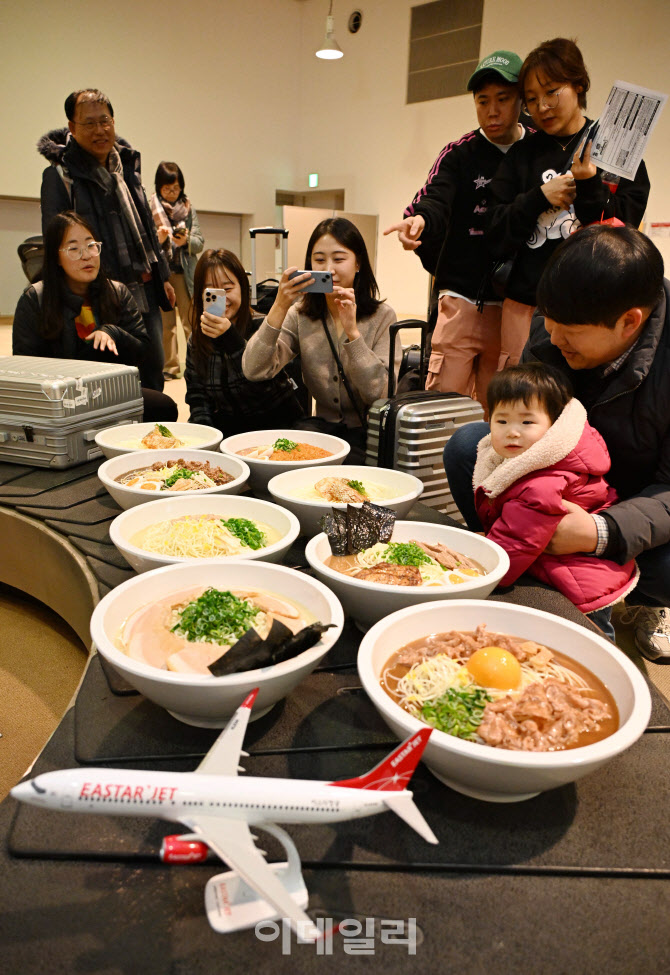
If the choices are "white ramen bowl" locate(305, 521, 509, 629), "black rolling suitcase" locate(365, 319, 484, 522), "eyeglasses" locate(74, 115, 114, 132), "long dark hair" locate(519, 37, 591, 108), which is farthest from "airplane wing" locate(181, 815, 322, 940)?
"eyeglasses" locate(74, 115, 114, 132)

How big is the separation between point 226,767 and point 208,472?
1.28 meters

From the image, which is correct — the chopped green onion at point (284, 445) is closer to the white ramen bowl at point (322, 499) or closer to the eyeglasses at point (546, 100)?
the white ramen bowl at point (322, 499)

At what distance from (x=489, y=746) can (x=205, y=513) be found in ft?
3.52

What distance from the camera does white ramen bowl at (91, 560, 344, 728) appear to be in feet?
2.91

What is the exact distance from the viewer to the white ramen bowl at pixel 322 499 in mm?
1646

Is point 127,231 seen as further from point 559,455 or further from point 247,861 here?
point 247,861

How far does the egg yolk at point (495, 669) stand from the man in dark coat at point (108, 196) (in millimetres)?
3250

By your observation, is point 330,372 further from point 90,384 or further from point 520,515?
point 520,515

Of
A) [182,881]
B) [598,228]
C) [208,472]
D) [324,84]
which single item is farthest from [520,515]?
[324,84]

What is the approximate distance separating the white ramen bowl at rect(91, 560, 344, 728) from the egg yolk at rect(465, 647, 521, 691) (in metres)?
0.23

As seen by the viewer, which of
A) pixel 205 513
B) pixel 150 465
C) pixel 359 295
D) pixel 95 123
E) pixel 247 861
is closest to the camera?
pixel 247 861

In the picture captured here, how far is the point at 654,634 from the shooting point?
234cm

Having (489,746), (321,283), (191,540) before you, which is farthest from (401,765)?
(321,283)

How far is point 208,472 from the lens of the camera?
197cm
